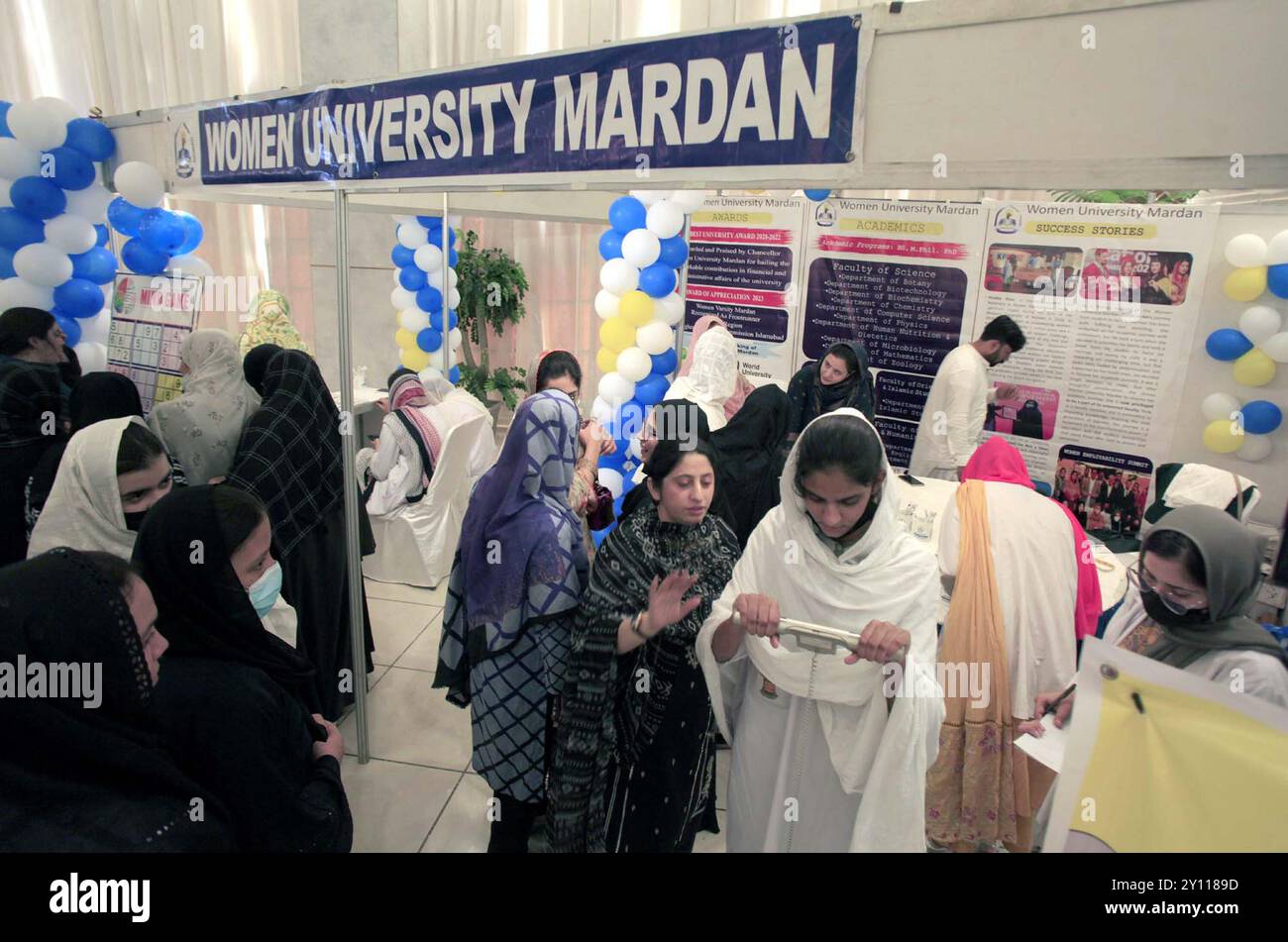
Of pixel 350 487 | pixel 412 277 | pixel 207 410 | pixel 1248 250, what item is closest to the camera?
pixel 207 410

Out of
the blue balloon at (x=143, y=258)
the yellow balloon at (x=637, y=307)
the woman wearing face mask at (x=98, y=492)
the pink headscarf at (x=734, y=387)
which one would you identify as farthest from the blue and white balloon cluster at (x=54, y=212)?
the pink headscarf at (x=734, y=387)

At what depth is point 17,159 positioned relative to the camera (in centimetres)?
356

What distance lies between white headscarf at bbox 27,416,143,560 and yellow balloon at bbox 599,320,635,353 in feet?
9.62

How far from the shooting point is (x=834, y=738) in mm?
1578

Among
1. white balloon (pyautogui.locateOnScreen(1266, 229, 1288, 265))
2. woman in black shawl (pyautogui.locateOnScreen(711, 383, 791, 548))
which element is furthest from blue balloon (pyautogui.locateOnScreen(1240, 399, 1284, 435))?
woman in black shawl (pyautogui.locateOnScreen(711, 383, 791, 548))

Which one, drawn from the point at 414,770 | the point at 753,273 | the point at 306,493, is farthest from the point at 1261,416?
the point at 306,493

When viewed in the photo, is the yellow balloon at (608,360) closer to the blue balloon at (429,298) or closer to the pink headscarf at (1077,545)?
the blue balloon at (429,298)

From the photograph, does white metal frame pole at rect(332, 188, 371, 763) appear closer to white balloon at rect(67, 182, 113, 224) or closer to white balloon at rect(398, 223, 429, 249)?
white balloon at rect(67, 182, 113, 224)

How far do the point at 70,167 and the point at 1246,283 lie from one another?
21.2ft

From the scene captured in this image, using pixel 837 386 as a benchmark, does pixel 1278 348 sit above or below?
above

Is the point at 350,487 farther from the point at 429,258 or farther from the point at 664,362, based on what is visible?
the point at 429,258

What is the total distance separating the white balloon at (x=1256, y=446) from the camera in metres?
4.02

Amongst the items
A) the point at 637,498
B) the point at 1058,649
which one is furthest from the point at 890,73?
the point at 1058,649
